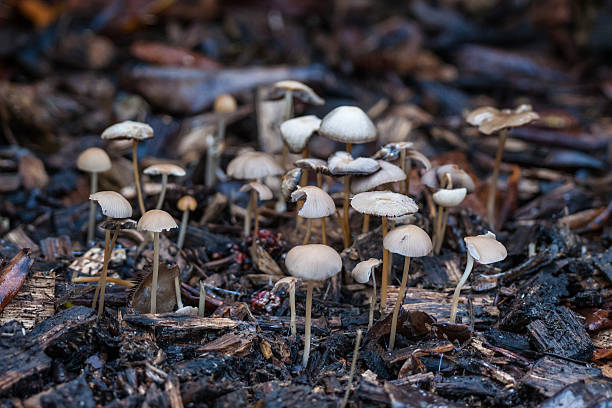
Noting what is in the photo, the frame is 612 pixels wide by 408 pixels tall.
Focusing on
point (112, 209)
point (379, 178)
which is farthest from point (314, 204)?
point (112, 209)

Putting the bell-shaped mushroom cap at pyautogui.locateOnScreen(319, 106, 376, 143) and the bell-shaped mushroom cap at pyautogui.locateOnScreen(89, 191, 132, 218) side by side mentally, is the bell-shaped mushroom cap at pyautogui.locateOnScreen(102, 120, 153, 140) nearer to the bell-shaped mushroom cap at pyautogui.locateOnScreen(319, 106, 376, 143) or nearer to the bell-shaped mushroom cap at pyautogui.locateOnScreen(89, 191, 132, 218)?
the bell-shaped mushroom cap at pyautogui.locateOnScreen(89, 191, 132, 218)

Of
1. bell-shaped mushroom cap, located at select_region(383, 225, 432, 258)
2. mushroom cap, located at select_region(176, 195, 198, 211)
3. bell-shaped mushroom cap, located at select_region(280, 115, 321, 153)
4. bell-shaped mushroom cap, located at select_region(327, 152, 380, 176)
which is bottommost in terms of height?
mushroom cap, located at select_region(176, 195, 198, 211)

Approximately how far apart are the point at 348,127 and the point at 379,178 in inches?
14.9

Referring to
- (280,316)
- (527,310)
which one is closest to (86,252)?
(280,316)

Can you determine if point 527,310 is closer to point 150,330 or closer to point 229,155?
point 150,330

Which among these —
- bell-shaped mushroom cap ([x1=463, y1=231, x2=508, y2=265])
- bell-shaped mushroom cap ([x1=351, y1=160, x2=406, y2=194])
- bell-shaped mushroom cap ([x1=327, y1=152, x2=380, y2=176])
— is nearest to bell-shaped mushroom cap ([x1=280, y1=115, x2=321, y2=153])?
bell-shaped mushroom cap ([x1=327, y1=152, x2=380, y2=176])

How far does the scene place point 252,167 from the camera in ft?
11.0

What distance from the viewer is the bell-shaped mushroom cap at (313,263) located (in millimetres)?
2326

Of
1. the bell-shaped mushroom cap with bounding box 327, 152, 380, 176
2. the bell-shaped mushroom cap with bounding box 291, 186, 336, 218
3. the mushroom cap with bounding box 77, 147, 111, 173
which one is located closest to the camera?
the bell-shaped mushroom cap with bounding box 291, 186, 336, 218

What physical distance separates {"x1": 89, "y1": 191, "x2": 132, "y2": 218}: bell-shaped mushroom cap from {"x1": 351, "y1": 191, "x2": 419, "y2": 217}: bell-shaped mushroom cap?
1198mm

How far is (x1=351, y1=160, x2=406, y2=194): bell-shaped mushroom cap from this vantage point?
116 inches

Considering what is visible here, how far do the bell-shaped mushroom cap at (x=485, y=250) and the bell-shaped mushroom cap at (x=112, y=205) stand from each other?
1782 millimetres

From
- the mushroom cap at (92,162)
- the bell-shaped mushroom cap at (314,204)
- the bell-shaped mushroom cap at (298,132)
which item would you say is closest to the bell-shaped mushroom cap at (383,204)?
the bell-shaped mushroom cap at (314,204)

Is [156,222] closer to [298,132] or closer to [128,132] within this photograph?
[128,132]
